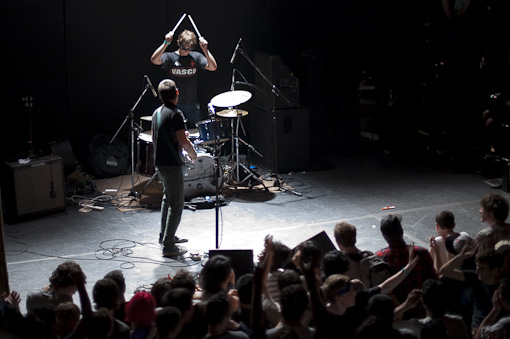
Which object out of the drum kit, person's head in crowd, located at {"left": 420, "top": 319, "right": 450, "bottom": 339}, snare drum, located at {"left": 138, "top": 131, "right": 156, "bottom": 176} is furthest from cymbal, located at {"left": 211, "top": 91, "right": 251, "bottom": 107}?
person's head in crowd, located at {"left": 420, "top": 319, "right": 450, "bottom": 339}

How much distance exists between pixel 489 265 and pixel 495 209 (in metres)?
1.01

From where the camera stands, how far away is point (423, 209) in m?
9.63

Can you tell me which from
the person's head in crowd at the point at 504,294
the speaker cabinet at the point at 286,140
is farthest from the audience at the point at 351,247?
the speaker cabinet at the point at 286,140

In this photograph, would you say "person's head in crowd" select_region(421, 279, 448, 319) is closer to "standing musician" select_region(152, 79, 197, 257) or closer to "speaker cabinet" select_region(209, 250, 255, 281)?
"speaker cabinet" select_region(209, 250, 255, 281)

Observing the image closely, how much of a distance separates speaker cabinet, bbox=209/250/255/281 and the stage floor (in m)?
1.27

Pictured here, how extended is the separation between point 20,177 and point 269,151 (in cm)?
392

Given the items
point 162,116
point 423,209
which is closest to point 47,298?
point 162,116

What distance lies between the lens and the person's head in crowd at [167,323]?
4.23m

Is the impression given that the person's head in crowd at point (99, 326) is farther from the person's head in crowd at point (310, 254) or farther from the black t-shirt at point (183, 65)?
the black t-shirt at point (183, 65)

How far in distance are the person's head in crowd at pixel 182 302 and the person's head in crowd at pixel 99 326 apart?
41 centimetres

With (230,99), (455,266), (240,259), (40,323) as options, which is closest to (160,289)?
(40,323)

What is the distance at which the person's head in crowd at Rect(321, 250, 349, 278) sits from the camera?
16.6 feet

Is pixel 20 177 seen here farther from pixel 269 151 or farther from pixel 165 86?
pixel 269 151

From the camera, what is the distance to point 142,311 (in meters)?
4.45
